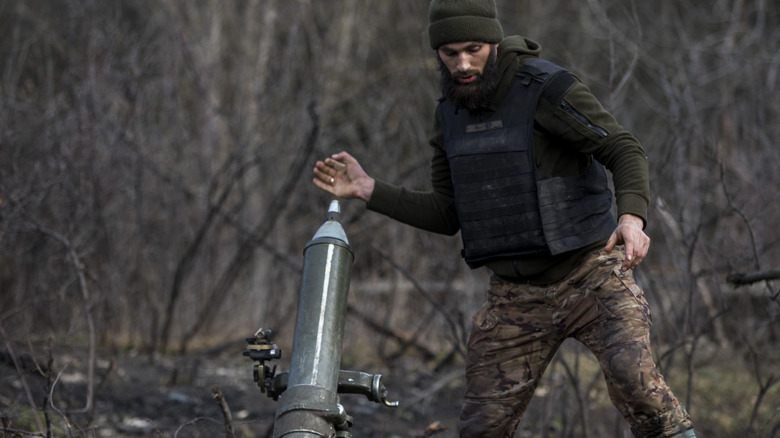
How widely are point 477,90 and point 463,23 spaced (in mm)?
271

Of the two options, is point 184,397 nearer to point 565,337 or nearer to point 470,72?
point 565,337

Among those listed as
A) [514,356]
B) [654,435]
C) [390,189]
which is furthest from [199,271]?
[654,435]

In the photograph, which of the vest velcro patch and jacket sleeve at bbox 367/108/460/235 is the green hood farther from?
jacket sleeve at bbox 367/108/460/235

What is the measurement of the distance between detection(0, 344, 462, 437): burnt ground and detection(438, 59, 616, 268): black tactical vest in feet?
6.63

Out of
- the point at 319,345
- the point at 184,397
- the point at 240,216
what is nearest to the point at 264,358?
the point at 319,345

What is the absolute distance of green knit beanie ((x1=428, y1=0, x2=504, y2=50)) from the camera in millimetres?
3553

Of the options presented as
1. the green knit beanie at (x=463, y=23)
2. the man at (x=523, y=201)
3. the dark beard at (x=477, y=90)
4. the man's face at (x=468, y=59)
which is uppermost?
the green knit beanie at (x=463, y=23)

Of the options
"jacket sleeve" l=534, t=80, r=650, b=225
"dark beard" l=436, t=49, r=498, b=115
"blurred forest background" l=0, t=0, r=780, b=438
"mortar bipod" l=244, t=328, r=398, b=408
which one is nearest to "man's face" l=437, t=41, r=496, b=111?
"dark beard" l=436, t=49, r=498, b=115

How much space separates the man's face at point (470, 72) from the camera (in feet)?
11.7

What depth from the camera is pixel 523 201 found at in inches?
139

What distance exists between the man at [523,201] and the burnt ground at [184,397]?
6.01 ft

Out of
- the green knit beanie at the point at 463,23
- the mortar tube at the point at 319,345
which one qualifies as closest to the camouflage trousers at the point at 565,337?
the mortar tube at the point at 319,345

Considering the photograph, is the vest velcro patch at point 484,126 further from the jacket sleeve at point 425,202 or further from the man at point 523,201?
the jacket sleeve at point 425,202

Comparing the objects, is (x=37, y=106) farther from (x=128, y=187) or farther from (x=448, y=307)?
(x=448, y=307)
